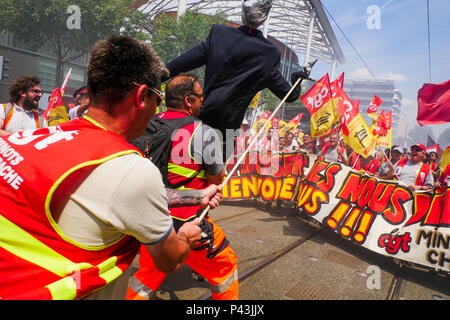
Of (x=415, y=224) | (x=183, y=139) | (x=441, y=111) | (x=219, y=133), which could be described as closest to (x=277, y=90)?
(x=219, y=133)

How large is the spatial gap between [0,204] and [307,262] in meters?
3.94

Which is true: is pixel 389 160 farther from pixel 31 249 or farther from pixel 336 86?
pixel 31 249

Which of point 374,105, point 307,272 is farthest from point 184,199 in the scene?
point 374,105

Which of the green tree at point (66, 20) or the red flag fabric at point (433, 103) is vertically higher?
the green tree at point (66, 20)

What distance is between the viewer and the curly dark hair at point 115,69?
3.63 ft

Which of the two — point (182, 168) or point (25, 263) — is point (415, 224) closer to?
point (182, 168)

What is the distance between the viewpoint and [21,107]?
434 centimetres

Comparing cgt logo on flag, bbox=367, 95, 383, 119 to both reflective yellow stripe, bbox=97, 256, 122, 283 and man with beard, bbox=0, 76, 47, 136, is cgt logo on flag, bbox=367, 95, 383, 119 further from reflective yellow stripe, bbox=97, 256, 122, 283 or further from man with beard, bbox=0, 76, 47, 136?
reflective yellow stripe, bbox=97, 256, 122, 283

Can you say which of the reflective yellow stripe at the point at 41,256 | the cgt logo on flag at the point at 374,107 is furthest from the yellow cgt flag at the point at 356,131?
the reflective yellow stripe at the point at 41,256

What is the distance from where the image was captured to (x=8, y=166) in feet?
3.25

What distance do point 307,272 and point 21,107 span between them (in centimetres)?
468

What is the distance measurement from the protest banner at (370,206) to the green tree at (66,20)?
2087 cm

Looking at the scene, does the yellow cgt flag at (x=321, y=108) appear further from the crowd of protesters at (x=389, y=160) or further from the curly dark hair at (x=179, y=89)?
the curly dark hair at (x=179, y=89)

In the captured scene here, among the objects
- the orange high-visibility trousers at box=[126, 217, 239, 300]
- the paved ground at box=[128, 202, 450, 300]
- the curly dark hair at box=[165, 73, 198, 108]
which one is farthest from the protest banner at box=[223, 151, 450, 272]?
the curly dark hair at box=[165, 73, 198, 108]
